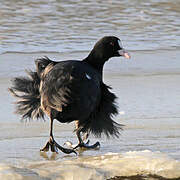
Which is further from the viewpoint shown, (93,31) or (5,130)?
(93,31)

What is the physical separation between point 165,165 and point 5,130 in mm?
1711

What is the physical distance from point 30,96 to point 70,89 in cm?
52

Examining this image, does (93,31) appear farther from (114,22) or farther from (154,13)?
(154,13)

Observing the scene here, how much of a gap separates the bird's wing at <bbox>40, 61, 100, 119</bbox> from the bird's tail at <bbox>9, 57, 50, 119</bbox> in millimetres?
179

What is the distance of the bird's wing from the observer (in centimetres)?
472

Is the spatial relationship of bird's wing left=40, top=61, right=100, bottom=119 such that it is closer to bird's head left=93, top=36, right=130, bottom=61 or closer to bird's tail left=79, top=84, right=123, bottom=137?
bird's tail left=79, top=84, right=123, bottom=137

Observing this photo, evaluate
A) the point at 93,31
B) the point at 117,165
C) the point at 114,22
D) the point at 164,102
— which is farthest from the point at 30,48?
the point at 117,165

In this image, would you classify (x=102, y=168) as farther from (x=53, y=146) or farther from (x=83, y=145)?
(x=83, y=145)

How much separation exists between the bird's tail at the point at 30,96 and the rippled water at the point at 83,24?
10.5ft

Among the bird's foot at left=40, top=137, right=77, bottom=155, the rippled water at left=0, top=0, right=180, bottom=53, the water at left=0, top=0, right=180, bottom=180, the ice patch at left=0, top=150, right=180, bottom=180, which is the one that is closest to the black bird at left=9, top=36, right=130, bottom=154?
the bird's foot at left=40, top=137, right=77, bottom=155

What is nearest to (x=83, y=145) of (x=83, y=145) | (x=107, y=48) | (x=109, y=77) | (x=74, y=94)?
(x=83, y=145)

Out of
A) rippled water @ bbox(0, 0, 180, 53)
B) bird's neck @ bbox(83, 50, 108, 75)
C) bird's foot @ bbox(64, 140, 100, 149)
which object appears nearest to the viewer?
bird's foot @ bbox(64, 140, 100, 149)

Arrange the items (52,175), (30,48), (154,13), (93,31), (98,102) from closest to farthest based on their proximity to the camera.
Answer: (52,175), (98,102), (30,48), (93,31), (154,13)

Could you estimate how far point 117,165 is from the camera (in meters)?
4.08
